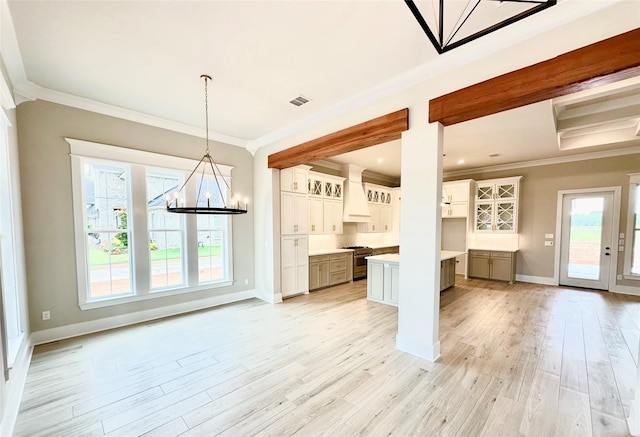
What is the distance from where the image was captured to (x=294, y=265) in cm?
533

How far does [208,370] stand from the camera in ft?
8.81

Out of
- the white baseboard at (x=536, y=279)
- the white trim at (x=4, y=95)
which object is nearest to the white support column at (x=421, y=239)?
the white trim at (x=4, y=95)

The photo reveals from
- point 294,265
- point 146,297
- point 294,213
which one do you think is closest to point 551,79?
point 294,213

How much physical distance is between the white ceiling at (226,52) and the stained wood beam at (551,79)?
6.3 inches

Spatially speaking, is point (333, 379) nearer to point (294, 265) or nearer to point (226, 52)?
point (294, 265)

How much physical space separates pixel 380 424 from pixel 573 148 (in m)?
7.00

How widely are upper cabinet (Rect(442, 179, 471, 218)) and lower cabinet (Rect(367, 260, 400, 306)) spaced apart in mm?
3563

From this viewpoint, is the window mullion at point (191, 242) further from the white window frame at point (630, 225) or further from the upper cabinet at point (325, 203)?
the white window frame at point (630, 225)

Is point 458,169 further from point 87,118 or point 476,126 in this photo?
point 87,118

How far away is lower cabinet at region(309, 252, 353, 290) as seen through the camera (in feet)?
18.9

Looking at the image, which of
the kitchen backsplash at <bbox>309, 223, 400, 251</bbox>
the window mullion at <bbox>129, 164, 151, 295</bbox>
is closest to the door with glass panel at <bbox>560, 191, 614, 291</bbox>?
the kitchen backsplash at <bbox>309, 223, 400, 251</bbox>

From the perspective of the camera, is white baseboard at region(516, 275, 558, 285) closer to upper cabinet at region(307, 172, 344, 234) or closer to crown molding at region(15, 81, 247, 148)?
upper cabinet at region(307, 172, 344, 234)

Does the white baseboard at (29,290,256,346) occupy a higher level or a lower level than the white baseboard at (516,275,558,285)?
higher

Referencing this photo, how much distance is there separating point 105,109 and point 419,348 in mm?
5325
